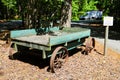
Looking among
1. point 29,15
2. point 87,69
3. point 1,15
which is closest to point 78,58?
point 87,69

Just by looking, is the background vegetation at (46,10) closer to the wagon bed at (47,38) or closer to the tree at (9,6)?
the wagon bed at (47,38)

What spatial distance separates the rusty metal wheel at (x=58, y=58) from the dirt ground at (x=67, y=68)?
0.18 meters

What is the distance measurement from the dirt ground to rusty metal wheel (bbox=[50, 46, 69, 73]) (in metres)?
0.18

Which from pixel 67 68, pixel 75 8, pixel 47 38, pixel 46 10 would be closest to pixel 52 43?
pixel 67 68

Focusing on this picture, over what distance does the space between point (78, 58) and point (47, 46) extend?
2.72 meters

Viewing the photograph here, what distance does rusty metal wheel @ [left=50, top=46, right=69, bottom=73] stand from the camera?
27.9 feet

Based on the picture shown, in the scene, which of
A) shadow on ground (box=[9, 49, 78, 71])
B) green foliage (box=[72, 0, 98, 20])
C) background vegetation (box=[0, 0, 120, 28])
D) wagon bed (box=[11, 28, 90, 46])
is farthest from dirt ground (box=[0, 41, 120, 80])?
green foliage (box=[72, 0, 98, 20])

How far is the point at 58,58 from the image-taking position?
927 cm

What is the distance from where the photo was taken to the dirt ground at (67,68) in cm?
840

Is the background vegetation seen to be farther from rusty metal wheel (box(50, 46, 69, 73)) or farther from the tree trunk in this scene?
rusty metal wheel (box(50, 46, 69, 73))

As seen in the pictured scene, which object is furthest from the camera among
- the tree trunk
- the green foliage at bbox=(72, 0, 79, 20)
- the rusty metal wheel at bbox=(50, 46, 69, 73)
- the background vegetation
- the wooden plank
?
the green foliage at bbox=(72, 0, 79, 20)

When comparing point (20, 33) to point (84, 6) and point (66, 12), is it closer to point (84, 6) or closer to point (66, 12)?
point (66, 12)

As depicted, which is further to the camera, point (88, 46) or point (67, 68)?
point (88, 46)

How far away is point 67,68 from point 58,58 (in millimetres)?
522
